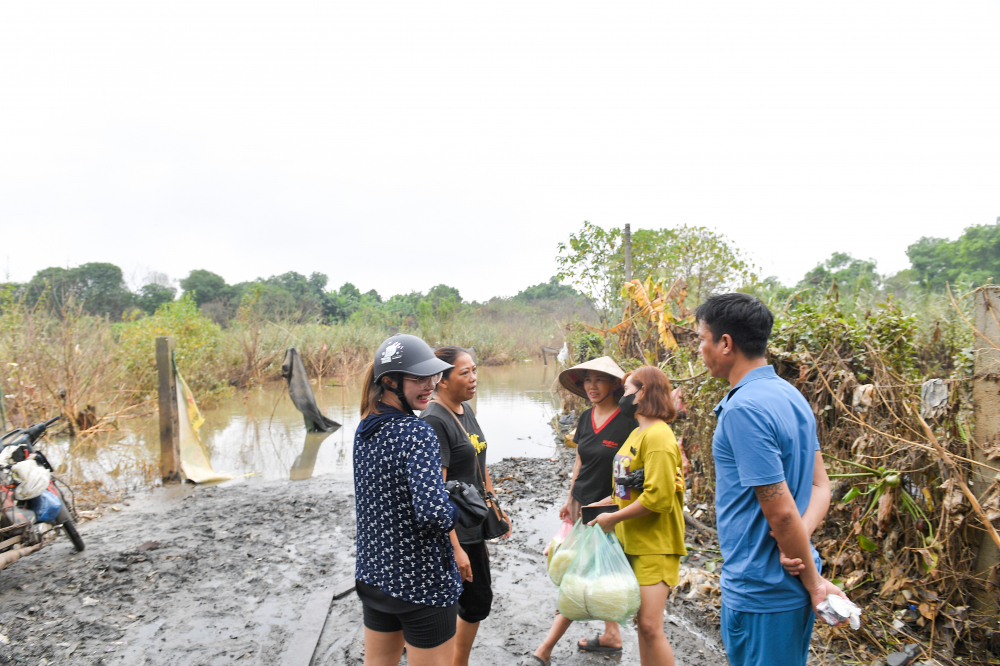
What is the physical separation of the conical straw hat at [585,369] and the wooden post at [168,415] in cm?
593

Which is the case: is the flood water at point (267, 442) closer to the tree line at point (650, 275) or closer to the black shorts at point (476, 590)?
the tree line at point (650, 275)

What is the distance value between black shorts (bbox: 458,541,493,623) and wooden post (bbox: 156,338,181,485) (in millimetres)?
6260

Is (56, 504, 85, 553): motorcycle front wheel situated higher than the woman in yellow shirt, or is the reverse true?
the woman in yellow shirt

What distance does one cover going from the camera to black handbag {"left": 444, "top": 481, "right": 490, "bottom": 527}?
231 cm

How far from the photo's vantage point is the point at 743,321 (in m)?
1.96

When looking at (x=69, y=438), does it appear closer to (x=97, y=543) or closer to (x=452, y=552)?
(x=97, y=543)

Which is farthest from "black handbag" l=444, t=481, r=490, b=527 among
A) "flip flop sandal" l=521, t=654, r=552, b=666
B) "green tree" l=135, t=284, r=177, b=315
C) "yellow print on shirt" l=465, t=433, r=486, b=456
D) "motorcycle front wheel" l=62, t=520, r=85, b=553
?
"green tree" l=135, t=284, r=177, b=315

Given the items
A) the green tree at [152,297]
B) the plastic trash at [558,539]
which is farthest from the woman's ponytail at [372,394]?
the green tree at [152,297]

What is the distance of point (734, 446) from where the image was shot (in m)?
1.85

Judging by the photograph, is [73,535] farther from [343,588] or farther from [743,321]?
[743,321]

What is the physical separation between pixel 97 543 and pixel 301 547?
2.09 metres

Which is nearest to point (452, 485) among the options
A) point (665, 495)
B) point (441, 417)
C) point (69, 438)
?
point (441, 417)

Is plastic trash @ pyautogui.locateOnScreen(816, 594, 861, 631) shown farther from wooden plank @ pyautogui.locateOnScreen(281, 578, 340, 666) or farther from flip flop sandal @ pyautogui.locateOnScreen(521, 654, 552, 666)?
wooden plank @ pyautogui.locateOnScreen(281, 578, 340, 666)

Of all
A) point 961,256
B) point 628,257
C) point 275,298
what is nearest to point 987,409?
point 628,257
